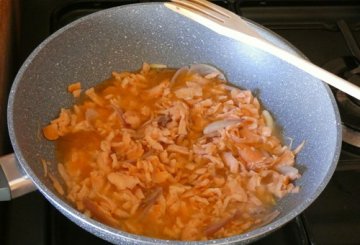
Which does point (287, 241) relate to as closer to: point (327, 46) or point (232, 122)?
point (232, 122)

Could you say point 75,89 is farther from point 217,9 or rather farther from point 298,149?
point 298,149

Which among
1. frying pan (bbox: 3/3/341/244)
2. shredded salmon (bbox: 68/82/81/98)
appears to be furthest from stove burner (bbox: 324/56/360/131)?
shredded salmon (bbox: 68/82/81/98)

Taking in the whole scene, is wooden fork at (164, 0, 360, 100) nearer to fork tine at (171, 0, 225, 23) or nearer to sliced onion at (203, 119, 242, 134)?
fork tine at (171, 0, 225, 23)

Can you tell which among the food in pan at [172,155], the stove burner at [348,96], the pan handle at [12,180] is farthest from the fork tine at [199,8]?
the pan handle at [12,180]

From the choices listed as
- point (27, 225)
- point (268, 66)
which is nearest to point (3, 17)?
point (27, 225)

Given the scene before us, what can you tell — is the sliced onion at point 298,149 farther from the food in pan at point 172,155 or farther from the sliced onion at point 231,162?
the sliced onion at point 231,162

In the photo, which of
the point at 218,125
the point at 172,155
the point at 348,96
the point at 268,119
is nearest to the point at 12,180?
the point at 172,155
